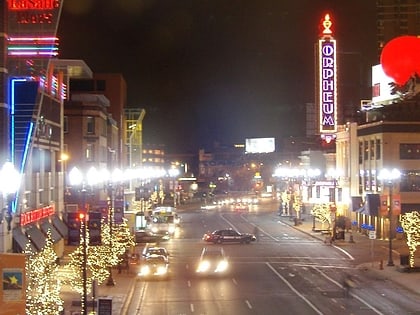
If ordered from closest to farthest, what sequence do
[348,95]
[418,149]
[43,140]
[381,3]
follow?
[43,140] < [418,149] < [348,95] < [381,3]

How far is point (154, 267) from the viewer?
Result: 51000mm

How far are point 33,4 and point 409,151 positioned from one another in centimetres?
4410

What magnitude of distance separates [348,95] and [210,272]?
278 feet

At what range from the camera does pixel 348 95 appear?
13200 centimetres

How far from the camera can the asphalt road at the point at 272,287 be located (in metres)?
38.7

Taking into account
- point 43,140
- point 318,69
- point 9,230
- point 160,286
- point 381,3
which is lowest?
point 160,286

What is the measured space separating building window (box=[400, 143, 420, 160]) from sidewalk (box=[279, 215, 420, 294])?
8310 millimetres

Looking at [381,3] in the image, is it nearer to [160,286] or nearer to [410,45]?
[160,286]

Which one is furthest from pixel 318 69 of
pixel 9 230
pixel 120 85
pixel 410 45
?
pixel 410 45

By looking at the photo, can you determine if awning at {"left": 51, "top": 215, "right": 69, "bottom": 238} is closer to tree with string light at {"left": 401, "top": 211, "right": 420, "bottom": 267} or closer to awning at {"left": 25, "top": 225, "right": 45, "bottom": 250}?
awning at {"left": 25, "top": 225, "right": 45, "bottom": 250}

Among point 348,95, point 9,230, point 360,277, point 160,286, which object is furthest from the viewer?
point 348,95

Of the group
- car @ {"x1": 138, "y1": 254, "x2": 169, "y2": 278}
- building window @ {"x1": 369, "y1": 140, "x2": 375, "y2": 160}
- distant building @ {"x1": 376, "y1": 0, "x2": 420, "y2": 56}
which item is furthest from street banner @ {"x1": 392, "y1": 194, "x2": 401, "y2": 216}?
distant building @ {"x1": 376, "y1": 0, "x2": 420, "y2": 56}

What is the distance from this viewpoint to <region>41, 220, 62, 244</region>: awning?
52.4 meters

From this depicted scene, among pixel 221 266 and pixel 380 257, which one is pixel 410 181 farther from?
pixel 221 266
